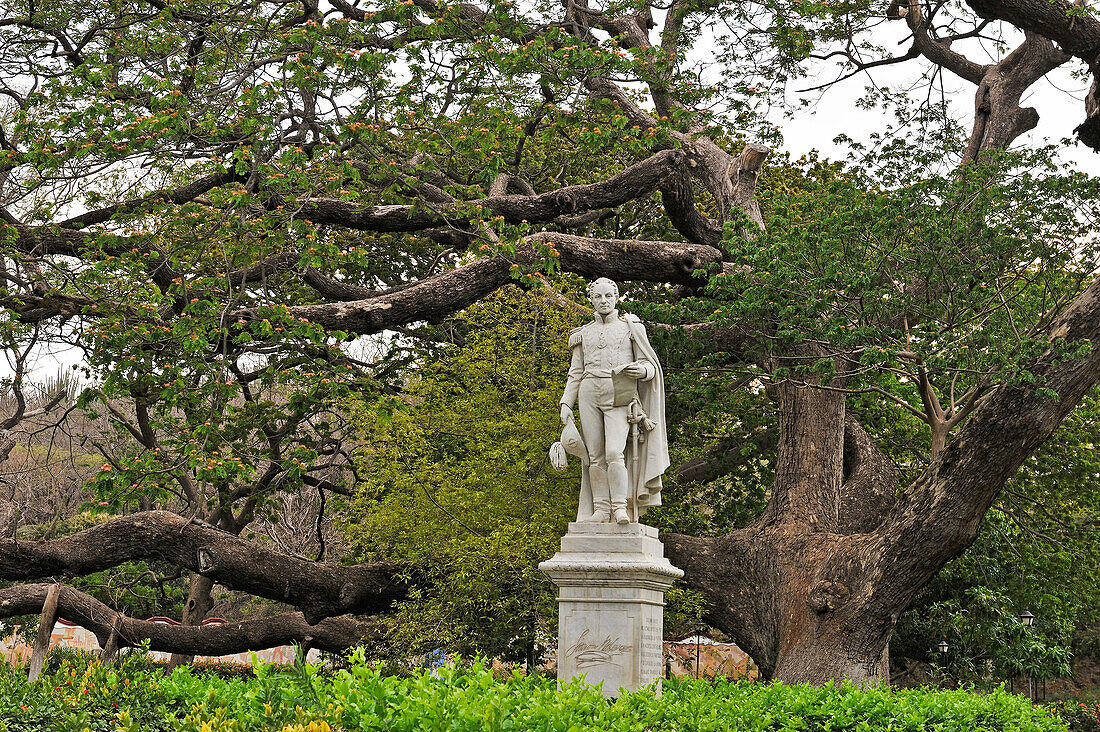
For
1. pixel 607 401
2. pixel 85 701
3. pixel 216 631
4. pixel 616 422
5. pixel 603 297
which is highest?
pixel 603 297

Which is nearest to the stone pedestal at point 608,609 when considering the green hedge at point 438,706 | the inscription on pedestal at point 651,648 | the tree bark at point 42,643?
the inscription on pedestal at point 651,648

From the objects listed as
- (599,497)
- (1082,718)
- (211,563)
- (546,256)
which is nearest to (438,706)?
(599,497)

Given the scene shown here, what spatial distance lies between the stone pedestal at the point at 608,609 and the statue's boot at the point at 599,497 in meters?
0.21

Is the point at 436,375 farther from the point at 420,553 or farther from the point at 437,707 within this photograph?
the point at 437,707

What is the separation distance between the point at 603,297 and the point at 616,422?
0.98 meters

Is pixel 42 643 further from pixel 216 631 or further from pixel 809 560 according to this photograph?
pixel 216 631

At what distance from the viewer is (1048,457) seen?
14.2m

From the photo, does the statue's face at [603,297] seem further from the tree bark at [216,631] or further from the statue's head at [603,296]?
the tree bark at [216,631]

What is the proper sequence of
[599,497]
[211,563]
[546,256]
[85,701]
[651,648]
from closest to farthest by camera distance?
[85,701] < [651,648] < [599,497] < [546,256] < [211,563]

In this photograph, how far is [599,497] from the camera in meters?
7.59

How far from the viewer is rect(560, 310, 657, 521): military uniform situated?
7.51 m

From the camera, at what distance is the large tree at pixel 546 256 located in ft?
31.6

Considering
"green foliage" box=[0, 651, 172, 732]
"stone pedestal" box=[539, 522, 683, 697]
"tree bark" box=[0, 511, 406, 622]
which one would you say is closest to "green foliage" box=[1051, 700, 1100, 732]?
"stone pedestal" box=[539, 522, 683, 697]

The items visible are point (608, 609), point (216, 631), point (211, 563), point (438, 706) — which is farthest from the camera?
point (216, 631)
